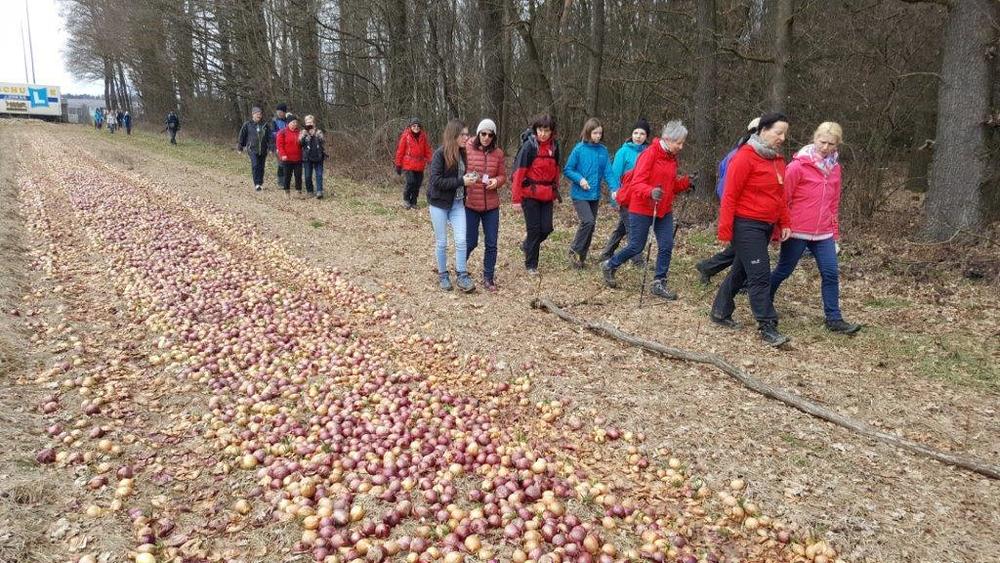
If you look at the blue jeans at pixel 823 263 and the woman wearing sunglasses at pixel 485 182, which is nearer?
the blue jeans at pixel 823 263

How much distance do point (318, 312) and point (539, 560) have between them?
431cm

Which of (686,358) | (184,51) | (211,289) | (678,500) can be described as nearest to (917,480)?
(678,500)

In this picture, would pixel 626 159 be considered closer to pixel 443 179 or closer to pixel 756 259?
pixel 443 179

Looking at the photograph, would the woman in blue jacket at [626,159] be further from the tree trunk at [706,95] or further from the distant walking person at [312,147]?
the distant walking person at [312,147]

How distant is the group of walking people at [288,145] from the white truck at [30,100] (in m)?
55.8

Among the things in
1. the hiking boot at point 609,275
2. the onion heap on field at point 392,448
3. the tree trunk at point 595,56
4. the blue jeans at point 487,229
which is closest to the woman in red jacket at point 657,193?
the hiking boot at point 609,275

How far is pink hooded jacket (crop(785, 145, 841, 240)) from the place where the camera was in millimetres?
5504

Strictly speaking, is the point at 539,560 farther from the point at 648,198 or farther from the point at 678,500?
the point at 648,198

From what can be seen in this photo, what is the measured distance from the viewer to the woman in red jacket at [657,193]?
6.39 metres

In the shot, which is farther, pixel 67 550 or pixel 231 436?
pixel 231 436

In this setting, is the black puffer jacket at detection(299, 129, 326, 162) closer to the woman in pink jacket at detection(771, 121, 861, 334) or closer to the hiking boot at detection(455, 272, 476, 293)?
the hiking boot at detection(455, 272, 476, 293)

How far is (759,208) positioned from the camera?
17.2 ft

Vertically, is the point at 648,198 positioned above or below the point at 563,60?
below

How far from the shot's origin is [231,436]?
399 centimetres
